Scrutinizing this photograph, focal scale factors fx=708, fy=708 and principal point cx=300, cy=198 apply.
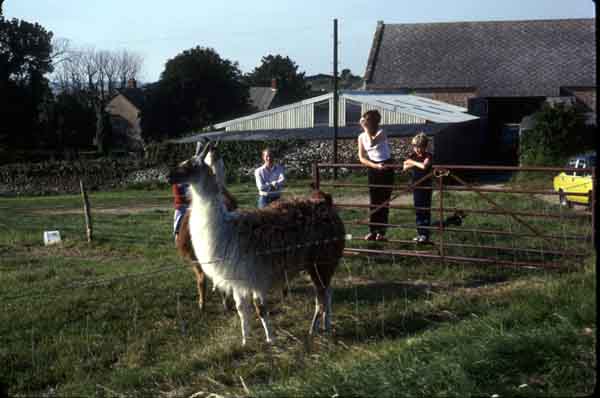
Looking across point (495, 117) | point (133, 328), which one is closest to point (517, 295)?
point (133, 328)

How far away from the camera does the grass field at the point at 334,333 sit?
4785mm

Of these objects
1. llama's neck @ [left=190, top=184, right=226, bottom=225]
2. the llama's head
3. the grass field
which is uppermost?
the llama's head

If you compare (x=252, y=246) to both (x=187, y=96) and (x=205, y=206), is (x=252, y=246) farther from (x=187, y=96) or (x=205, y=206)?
(x=187, y=96)

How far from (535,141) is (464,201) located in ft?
52.0

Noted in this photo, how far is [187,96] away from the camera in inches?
2224

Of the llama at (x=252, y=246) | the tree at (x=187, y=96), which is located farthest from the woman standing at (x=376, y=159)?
the tree at (x=187, y=96)

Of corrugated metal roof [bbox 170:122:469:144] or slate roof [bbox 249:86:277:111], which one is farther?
slate roof [bbox 249:86:277:111]

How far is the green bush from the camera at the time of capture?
31.8 metres

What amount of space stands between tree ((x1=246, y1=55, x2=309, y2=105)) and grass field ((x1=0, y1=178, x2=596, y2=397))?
7200 cm

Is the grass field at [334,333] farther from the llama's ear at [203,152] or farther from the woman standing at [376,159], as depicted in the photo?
the llama's ear at [203,152]

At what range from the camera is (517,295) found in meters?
7.54

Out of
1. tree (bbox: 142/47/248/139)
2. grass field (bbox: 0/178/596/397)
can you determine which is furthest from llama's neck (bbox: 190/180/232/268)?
tree (bbox: 142/47/248/139)

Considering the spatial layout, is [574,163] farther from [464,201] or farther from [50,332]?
[50,332]

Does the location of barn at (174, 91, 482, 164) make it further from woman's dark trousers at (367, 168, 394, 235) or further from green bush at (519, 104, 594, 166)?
woman's dark trousers at (367, 168, 394, 235)
